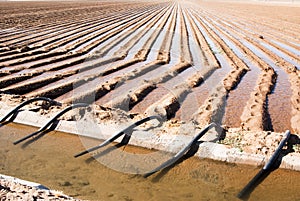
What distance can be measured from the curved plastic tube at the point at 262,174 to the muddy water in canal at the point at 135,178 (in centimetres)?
5

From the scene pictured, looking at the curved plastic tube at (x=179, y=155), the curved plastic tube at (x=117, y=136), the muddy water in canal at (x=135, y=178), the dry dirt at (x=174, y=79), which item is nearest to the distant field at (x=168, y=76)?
the dry dirt at (x=174, y=79)

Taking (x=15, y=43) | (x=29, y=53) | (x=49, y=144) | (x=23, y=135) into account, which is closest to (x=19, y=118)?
(x=23, y=135)

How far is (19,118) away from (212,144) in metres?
2.75

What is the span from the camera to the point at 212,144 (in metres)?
4.25

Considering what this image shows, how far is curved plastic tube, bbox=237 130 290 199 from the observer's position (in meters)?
3.45

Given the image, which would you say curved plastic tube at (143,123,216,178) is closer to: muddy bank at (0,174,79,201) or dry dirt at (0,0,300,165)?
dry dirt at (0,0,300,165)

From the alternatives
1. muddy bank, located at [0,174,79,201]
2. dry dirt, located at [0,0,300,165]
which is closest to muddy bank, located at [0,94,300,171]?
dry dirt, located at [0,0,300,165]

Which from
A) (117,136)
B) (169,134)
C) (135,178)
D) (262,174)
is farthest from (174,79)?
(135,178)

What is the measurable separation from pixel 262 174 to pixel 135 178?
1380 millimetres

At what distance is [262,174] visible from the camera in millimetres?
3762

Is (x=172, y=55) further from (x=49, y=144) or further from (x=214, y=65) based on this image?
(x=49, y=144)

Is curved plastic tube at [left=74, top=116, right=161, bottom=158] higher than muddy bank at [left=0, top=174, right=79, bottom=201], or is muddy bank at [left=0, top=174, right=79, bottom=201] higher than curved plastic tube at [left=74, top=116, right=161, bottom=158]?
muddy bank at [left=0, top=174, right=79, bottom=201]

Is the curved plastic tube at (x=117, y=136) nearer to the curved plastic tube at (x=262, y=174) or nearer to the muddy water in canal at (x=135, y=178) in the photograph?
the muddy water in canal at (x=135, y=178)

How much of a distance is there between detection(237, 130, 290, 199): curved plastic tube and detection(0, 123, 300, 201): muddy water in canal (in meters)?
0.05
